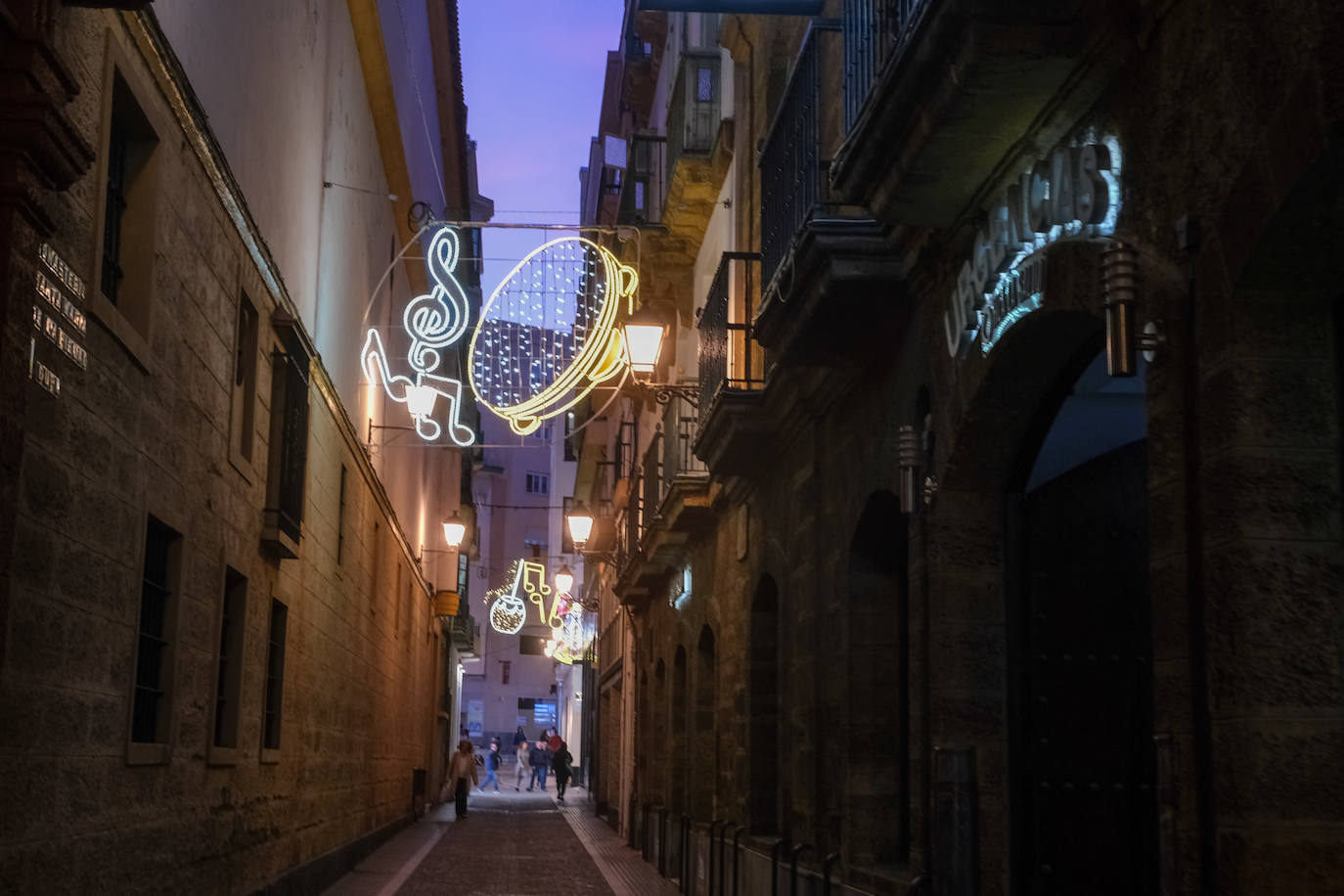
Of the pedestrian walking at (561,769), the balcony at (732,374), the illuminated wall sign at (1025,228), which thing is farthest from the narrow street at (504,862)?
the illuminated wall sign at (1025,228)

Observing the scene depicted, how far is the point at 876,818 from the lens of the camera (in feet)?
33.7

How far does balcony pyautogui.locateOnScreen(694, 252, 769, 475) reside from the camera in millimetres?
13133

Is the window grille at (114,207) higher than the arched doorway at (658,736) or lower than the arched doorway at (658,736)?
higher

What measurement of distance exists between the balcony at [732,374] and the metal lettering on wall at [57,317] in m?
6.17

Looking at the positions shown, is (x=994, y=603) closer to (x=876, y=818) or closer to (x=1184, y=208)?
(x=876, y=818)

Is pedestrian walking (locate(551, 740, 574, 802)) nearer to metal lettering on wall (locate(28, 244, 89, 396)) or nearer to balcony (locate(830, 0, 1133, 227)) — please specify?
balcony (locate(830, 0, 1133, 227))

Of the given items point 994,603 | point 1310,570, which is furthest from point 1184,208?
point 994,603

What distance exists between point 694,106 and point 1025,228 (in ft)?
38.7

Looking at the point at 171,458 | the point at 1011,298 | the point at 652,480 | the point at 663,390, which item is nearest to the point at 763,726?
the point at 663,390

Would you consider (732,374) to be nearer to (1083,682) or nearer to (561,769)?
(1083,682)

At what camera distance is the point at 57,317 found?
684 centimetres

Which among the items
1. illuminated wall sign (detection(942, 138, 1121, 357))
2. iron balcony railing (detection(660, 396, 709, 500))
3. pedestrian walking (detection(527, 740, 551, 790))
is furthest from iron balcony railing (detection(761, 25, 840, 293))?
pedestrian walking (detection(527, 740, 551, 790))

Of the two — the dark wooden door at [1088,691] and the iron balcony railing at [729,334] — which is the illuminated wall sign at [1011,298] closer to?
the dark wooden door at [1088,691]

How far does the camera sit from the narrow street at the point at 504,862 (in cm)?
1756
